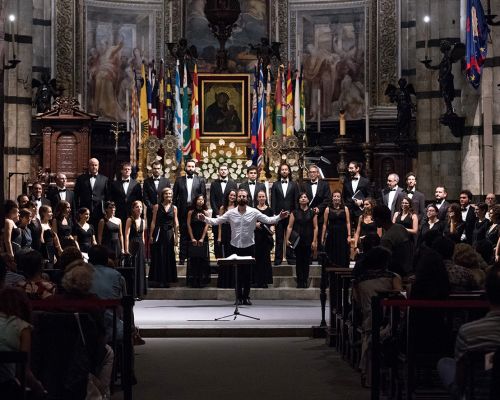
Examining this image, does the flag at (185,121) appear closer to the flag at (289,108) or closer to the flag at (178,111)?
the flag at (178,111)

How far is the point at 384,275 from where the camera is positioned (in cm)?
1148

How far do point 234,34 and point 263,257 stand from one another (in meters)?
15.6

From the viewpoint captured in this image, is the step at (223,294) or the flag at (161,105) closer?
the step at (223,294)

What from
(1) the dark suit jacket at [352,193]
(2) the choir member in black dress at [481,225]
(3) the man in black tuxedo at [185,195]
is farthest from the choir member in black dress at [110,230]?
Answer: (2) the choir member in black dress at [481,225]

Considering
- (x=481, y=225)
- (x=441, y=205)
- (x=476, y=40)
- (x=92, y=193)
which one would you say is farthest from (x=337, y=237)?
(x=92, y=193)

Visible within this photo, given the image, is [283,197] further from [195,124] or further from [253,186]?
[195,124]

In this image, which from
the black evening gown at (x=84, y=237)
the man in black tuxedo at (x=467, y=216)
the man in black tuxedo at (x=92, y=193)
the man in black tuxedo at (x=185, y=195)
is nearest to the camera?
the black evening gown at (x=84, y=237)

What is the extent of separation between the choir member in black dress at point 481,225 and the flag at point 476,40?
326 centimetres

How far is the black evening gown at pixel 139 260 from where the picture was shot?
19.5 m

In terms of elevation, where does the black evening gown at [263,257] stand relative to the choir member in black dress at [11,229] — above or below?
below

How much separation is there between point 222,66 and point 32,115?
5.10 metres

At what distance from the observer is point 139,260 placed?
19484 millimetres

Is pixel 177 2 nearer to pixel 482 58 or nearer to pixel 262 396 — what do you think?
pixel 482 58

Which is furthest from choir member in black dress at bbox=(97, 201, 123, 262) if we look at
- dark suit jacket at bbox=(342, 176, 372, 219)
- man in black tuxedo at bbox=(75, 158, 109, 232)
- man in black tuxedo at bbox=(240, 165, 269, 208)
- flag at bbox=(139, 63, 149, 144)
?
flag at bbox=(139, 63, 149, 144)
